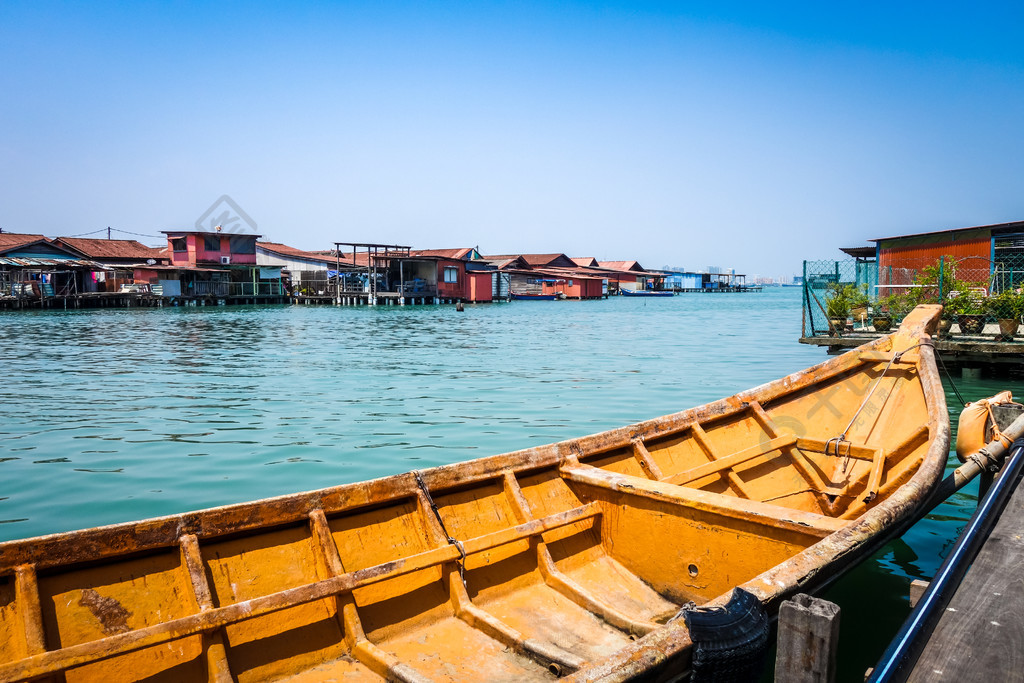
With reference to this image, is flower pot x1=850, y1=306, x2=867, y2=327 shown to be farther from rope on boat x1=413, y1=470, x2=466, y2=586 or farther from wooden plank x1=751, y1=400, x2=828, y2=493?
rope on boat x1=413, y1=470, x2=466, y2=586

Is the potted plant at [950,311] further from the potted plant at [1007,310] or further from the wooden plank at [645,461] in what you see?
the wooden plank at [645,461]

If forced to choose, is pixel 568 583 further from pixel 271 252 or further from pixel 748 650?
pixel 271 252

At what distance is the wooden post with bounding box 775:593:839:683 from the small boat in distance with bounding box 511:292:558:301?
63558 millimetres

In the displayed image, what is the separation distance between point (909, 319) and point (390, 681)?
6097 millimetres

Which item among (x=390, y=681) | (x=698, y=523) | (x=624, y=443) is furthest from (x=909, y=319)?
(x=390, y=681)

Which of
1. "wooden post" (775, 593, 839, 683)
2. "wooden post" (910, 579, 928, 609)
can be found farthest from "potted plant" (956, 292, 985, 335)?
"wooden post" (775, 593, 839, 683)

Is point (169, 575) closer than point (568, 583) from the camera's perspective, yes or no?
Yes

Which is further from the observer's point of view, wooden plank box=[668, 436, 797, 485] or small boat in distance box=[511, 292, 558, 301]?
small boat in distance box=[511, 292, 558, 301]

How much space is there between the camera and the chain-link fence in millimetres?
12953

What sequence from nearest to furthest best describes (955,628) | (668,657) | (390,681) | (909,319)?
(668,657), (955,628), (390,681), (909,319)

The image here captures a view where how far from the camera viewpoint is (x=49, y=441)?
909 cm

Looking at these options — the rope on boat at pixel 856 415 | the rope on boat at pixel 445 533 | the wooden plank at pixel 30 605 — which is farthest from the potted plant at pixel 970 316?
the wooden plank at pixel 30 605

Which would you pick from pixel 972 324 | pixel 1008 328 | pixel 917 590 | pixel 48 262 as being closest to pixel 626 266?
pixel 48 262

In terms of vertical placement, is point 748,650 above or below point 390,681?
above
